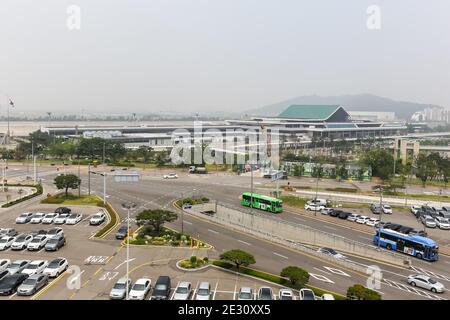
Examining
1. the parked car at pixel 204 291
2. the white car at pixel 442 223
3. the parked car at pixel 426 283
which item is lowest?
the parked car at pixel 426 283

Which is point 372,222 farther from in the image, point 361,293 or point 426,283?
point 361,293

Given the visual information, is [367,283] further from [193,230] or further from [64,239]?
[64,239]

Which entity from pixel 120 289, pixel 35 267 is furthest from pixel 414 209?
pixel 35 267

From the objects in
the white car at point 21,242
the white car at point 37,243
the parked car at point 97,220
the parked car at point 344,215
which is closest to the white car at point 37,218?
the parked car at point 97,220

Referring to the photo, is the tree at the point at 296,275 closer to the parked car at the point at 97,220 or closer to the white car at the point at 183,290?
the white car at the point at 183,290

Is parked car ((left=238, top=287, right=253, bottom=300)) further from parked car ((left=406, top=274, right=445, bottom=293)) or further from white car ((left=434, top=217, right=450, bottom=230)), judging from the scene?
white car ((left=434, top=217, right=450, bottom=230))
